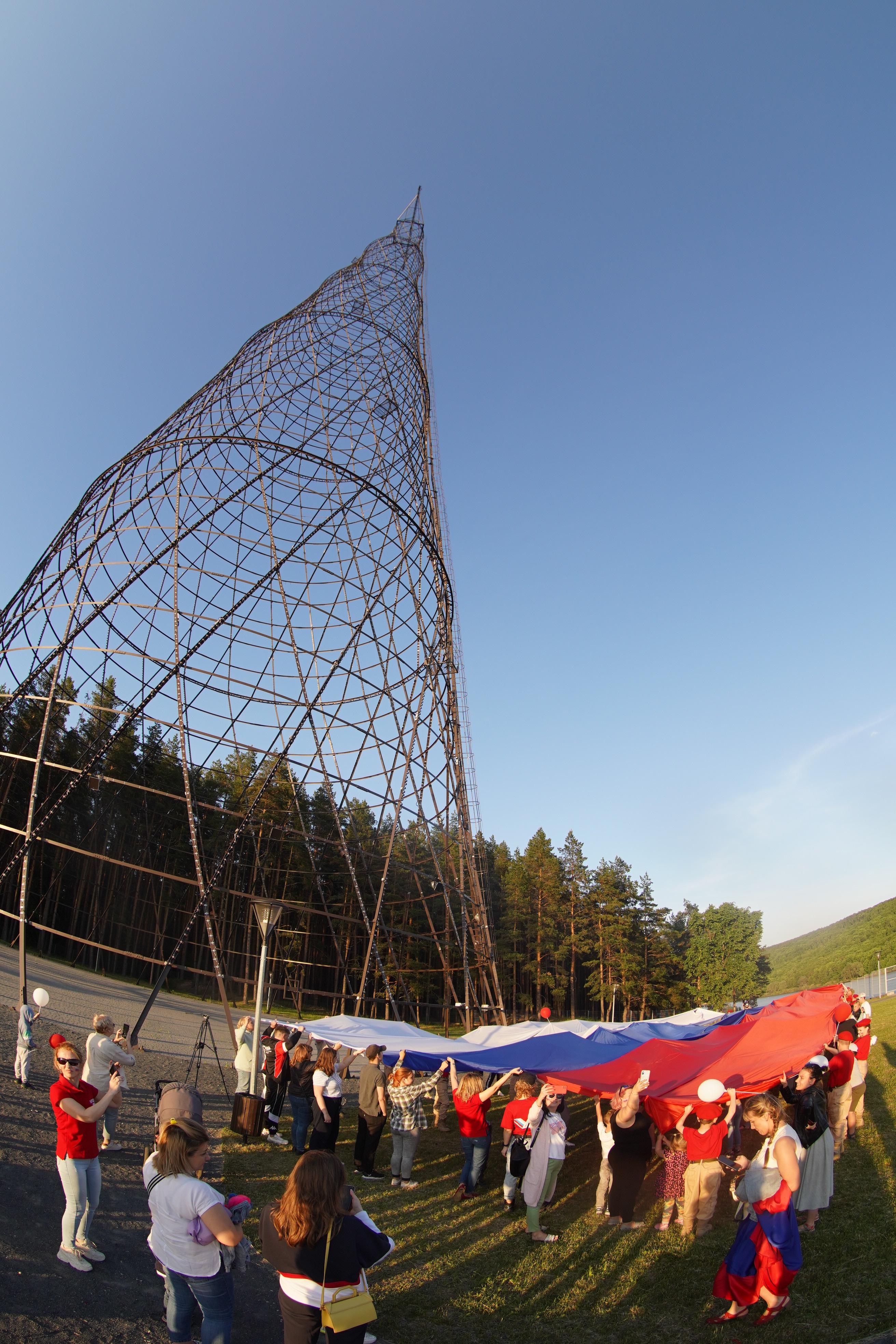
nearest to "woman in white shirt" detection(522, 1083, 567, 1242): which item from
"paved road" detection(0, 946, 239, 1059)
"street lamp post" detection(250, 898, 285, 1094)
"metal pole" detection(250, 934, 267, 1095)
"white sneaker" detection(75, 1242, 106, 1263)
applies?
"white sneaker" detection(75, 1242, 106, 1263)

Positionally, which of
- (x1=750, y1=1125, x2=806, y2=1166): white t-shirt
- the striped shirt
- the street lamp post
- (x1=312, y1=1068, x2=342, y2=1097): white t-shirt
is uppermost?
the street lamp post

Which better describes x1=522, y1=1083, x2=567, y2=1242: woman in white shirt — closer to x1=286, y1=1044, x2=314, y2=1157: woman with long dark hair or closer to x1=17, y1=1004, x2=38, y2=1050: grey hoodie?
x1=286, y1=1044, x2=314, y2=1157: woman with long dark hair

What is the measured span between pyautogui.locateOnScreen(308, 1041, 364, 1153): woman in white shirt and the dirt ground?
1253 mm

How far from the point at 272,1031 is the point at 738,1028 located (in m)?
8.08

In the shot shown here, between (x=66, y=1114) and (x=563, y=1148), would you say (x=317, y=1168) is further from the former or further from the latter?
(x=563, y=1148)

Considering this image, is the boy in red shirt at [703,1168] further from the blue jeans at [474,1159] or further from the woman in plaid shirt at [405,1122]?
the woman in plaid shirt at [405,1122]

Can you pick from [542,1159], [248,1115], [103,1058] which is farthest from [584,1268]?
[248,1115]

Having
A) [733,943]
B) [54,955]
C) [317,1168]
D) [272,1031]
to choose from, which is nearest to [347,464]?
[272,1031]

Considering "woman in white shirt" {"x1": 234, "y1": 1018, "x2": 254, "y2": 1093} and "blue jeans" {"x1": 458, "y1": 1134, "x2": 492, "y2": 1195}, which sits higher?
"woman in white shirt" {"x1": 234, "y1": 1018, "x2": 254, "y2": 1093}

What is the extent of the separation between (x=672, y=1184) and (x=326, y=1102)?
4120mm

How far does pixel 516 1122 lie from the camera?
8.70m

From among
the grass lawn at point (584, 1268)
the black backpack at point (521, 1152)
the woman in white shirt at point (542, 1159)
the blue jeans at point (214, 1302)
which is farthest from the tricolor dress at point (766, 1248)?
the blue jeans at point (214, 1302)

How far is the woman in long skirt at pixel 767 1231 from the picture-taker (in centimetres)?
525

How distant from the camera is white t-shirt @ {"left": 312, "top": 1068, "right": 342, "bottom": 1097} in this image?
9.48 m
